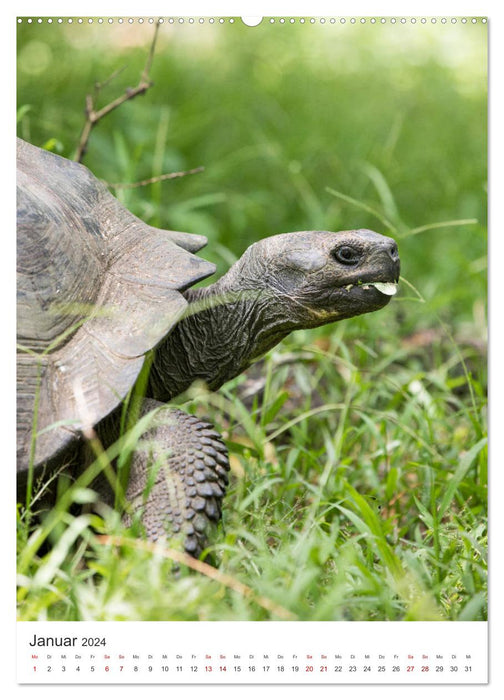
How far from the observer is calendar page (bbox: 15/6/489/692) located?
6.10ft

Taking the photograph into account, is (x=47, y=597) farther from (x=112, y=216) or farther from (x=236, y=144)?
(x=236, y=144)

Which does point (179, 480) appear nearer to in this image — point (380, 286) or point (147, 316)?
point (147, 316)

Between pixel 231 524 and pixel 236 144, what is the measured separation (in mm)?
3883

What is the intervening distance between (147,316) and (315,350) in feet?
4.04

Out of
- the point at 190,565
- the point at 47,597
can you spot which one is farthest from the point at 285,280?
the point at 47,597

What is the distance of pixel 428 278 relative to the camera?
544 cm

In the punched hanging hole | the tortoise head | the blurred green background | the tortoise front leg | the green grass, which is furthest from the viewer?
the blurred green background

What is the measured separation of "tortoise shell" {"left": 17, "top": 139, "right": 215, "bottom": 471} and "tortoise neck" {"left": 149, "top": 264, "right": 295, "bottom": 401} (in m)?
0.22

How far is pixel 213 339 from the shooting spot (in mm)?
2736

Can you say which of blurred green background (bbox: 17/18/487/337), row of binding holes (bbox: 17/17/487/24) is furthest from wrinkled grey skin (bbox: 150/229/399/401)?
blurred green background (bbox: 17/18/487/337)
